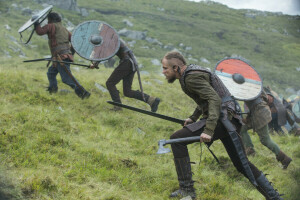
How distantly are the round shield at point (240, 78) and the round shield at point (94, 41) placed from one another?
2471 mm

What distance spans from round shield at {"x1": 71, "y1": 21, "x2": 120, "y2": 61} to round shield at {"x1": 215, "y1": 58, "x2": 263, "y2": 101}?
247 centimetres

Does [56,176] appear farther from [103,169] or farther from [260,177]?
[260,177]

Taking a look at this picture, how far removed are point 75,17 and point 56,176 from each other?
44.0 metres

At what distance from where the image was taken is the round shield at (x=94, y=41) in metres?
6.67

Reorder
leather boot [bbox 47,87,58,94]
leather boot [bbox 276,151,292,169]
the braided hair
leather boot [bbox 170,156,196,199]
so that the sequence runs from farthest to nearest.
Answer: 1. leather boot [bbox 47,87,58,94]
2. the braided hair
3. leather boot [bbox 276,151,292,169]
4. leather boot [bbox 170,156,196,199]

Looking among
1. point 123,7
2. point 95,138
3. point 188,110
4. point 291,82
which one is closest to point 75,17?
point 123,7

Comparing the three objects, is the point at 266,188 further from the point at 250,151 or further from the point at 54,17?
the point at 54,17

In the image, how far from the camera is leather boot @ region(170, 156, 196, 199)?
12.2 feet

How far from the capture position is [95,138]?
5355 millimetres

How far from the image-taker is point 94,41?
265 inches

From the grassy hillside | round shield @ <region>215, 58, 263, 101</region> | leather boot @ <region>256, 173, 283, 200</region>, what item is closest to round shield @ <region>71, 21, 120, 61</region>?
the grassy hillside

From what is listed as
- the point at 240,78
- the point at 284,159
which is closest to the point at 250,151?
the point at 284,159

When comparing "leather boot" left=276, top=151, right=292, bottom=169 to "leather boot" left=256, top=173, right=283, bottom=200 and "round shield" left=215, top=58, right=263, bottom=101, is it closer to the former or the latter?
"round shield" left=215, top=58, right=263, bottom=101

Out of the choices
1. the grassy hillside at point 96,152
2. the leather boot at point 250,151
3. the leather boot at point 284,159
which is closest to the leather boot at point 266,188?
the grassy hillside at point 96,152
